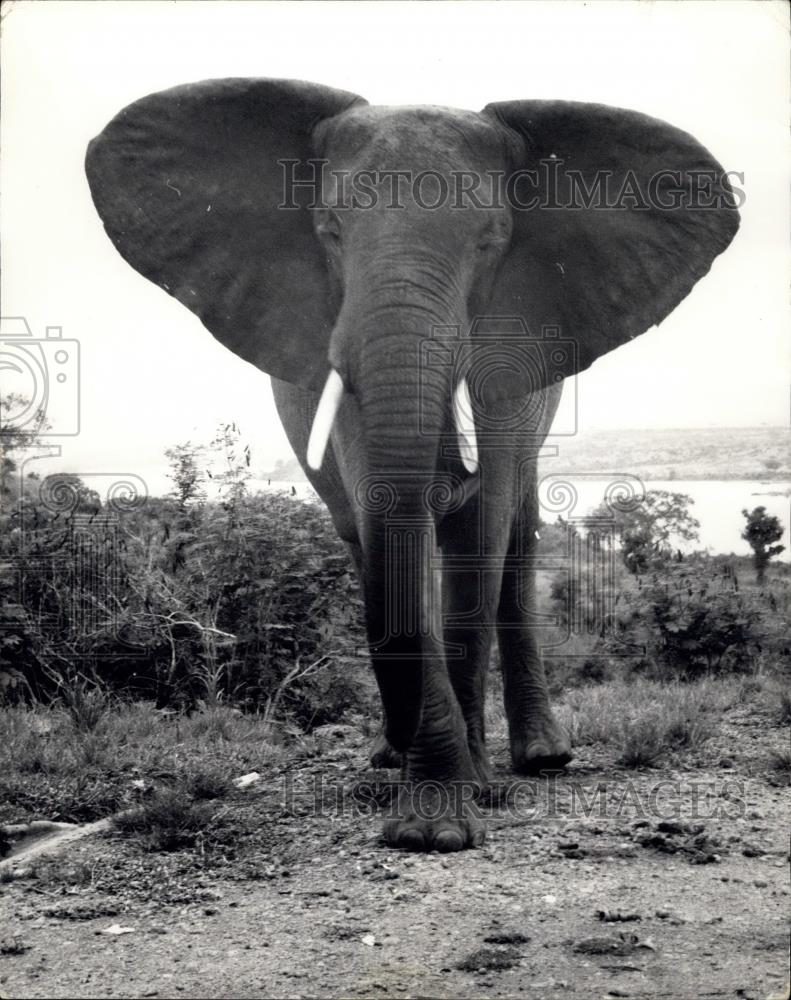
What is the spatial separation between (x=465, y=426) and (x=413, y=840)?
1.72 m

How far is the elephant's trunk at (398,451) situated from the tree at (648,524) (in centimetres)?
660

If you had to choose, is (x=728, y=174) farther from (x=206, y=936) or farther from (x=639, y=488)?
(x=639, y=488)

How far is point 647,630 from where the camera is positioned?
33.7ft

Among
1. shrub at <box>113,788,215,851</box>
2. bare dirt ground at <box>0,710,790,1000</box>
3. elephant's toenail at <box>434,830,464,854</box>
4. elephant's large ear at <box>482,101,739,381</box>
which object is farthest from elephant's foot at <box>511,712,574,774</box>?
elephant's large ear at <box>482,101,739,381</box>

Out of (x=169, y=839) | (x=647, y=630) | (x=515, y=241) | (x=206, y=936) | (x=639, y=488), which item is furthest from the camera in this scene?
(x=639, y=488)

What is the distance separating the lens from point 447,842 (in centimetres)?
513

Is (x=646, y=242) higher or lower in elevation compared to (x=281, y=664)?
higher

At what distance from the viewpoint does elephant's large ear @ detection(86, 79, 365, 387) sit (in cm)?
564

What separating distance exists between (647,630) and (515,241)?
17.2ft

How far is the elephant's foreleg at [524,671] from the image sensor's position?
22.0ft

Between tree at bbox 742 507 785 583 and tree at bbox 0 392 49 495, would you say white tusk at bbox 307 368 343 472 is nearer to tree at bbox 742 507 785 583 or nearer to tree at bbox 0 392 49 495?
tree at bbox 0 392 49 495

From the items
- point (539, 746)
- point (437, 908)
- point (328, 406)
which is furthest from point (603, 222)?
point (437, 908)

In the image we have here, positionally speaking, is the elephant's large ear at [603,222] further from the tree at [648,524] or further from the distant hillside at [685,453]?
the tree at [648,524]

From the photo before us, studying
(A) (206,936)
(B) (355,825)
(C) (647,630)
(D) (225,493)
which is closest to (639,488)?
(C) (647,630)
